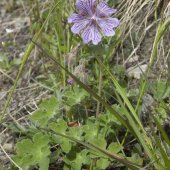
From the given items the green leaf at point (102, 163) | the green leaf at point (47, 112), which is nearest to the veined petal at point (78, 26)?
the green leaf at point (47, 112)

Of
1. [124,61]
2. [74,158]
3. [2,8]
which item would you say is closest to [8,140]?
[74,158]

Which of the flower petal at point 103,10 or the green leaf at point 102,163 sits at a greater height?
the flower petal at point 103,10

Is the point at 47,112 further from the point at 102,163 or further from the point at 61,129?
the point at 102,163

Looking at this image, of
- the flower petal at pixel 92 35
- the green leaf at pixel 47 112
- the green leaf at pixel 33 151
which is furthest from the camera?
the green leaf at pixel 47 112

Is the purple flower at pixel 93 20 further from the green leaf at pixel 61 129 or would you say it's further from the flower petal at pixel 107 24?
the green leaf at pixel 61 129

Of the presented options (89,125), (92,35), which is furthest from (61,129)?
(92,35)

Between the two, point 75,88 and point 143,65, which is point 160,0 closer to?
point 143,65

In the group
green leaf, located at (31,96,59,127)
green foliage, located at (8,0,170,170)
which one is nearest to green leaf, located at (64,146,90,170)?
green foliage, located at (8,0,170,170)
